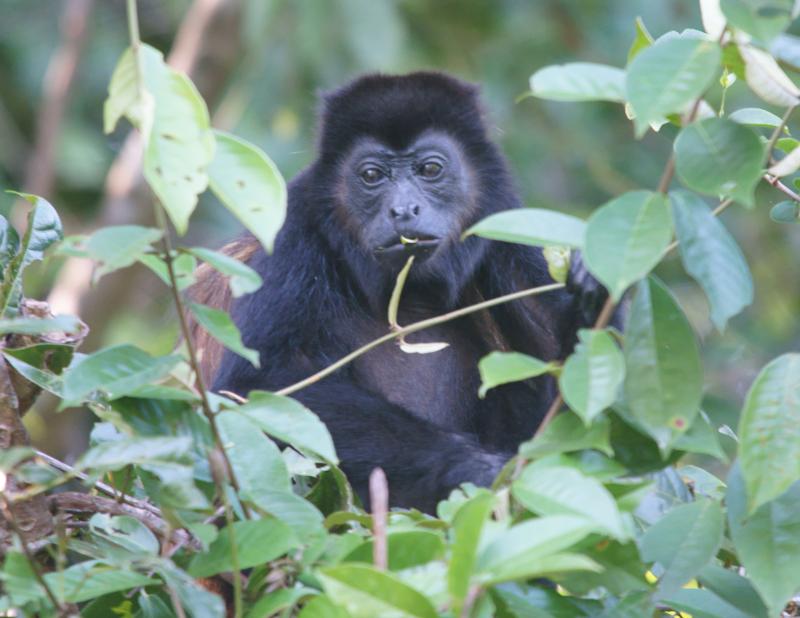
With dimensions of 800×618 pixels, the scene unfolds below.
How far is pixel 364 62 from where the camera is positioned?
643 cm

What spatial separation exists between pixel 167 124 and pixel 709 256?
72 centimetres

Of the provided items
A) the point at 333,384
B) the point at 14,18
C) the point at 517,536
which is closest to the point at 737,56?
the point at 517,536

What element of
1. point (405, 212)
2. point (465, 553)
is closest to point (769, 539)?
point (465, 553)

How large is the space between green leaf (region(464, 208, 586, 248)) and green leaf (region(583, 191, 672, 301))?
65 millimetres

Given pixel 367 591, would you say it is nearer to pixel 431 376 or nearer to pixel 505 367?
pixel 505 367

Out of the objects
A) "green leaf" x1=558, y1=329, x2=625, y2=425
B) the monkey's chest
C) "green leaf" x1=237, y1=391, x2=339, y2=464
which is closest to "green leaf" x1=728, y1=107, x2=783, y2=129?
"green leaf" x1=558, y1=329, x2=625, y2=425

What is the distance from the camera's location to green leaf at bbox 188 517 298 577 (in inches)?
71.8

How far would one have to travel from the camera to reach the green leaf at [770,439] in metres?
1.77

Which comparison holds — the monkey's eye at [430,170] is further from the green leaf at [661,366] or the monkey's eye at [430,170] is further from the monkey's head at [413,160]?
the green leaf at [661,366]

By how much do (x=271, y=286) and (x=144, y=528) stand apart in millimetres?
1721

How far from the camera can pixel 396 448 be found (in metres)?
3.48

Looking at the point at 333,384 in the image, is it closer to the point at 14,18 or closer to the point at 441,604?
the point at 441,604

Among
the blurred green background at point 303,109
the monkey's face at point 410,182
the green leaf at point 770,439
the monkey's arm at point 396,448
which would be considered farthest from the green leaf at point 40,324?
the blurred green background at point 303,109

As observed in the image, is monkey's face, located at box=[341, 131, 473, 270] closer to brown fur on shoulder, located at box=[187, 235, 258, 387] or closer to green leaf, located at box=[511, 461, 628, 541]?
brown fur on shoulder, located at box=[187, 235, 258, 387]
